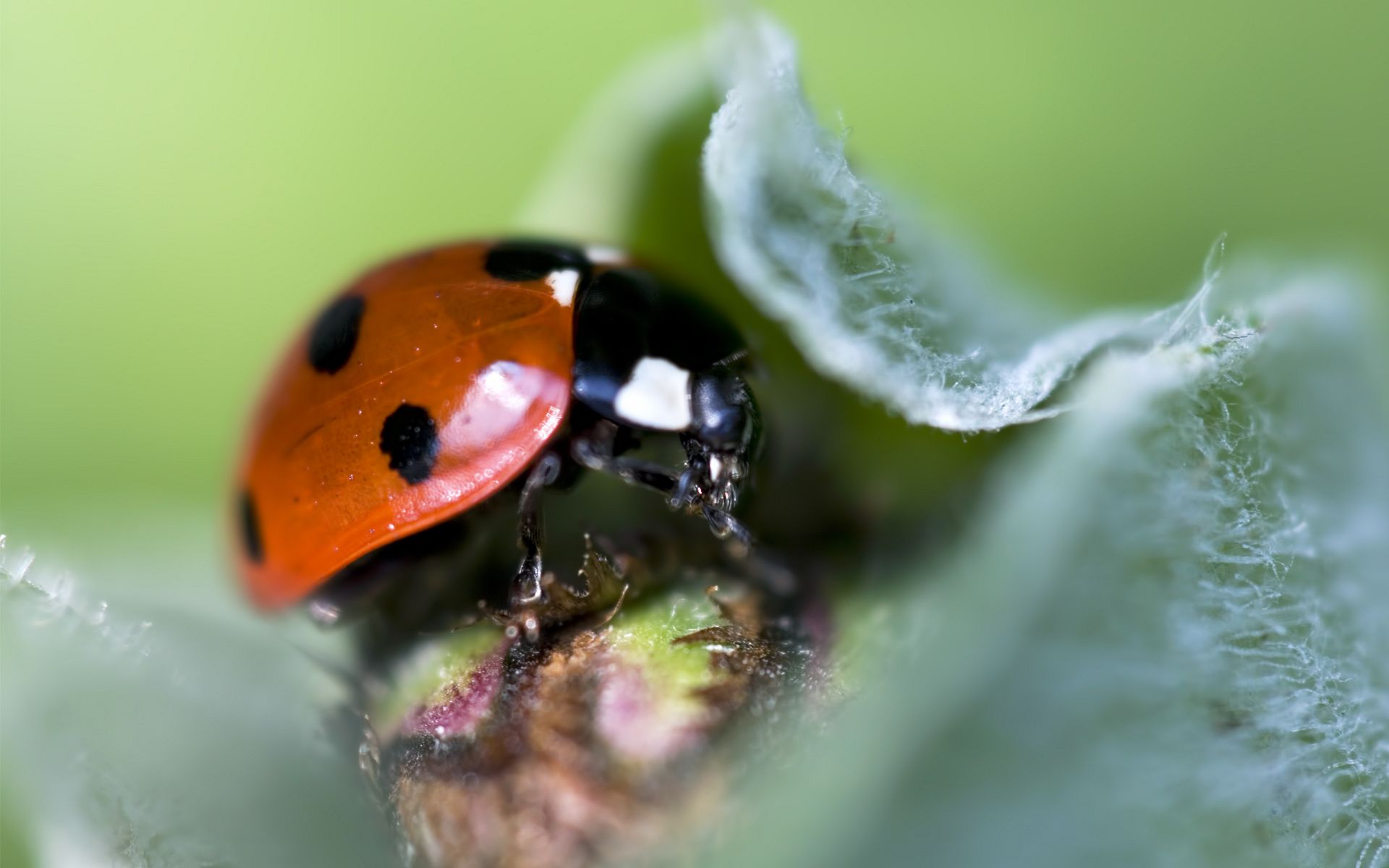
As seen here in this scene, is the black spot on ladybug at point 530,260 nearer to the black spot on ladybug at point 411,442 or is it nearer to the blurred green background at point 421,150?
the black spot on ladybug at point 411,442

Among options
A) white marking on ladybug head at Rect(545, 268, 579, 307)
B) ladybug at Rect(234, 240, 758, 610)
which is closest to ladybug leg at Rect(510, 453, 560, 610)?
ladybug at Rect(234, 240, 758, 610)

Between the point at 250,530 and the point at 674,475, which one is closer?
the point at 674,475

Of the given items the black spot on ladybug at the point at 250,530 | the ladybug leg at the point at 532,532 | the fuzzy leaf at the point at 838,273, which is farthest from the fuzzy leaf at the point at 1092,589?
the black spot on ladybug at the point at 250,530

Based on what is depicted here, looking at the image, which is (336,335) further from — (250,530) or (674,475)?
(674,475)

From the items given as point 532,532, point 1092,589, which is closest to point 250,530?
point 532,532

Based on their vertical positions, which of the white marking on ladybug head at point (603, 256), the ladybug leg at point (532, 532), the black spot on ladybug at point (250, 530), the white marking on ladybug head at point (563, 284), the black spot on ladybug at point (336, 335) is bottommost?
the black spot on ladybug at point (250, 530)

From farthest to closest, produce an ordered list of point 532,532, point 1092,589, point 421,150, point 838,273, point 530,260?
point 421,150 < point 530,260 < point 532,532 < point 838,273 < point 1092,589
